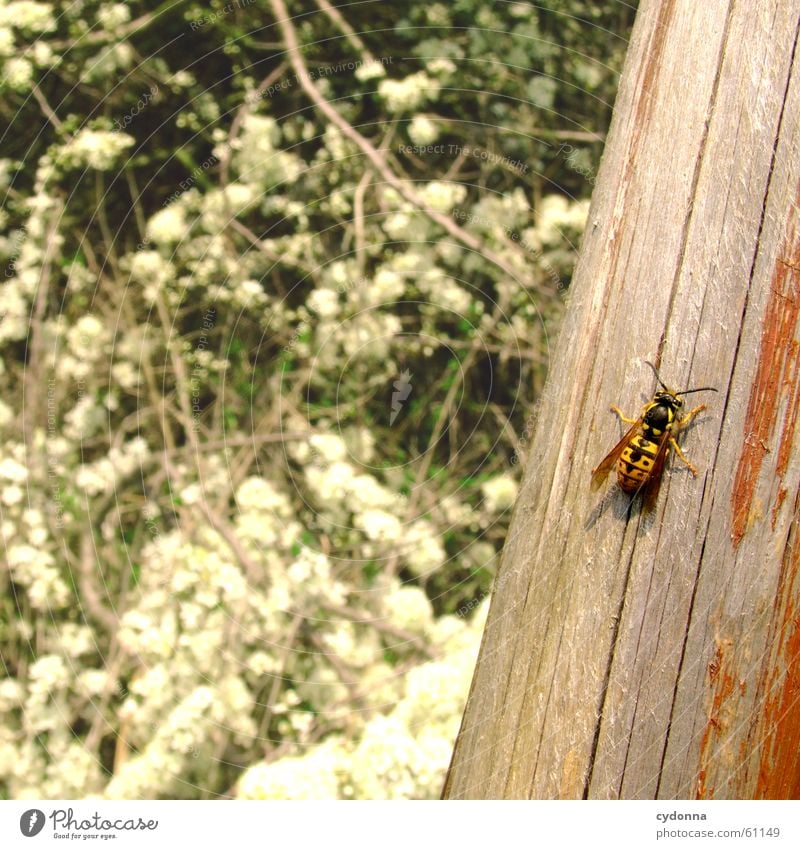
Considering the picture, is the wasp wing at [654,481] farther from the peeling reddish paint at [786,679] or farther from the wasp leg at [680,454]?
the peeling reddish paint at [786,679]

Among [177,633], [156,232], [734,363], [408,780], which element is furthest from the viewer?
[156,232]

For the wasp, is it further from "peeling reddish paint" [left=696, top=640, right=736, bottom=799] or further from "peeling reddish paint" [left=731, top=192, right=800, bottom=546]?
"peeling reddish paint" [left=696, top=640, right=736, bottom=799]

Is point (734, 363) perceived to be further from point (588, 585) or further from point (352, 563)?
point (352, 563)

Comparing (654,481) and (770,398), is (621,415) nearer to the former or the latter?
(654,481)

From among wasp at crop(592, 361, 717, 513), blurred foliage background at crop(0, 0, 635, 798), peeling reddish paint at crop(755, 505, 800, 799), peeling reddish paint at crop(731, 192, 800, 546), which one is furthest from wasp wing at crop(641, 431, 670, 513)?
blurred foliage background at crop(0, 0, 635, 798)

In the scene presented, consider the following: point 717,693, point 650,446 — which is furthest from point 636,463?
point 717,693

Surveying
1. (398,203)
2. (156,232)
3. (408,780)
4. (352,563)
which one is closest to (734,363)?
(408,780)
